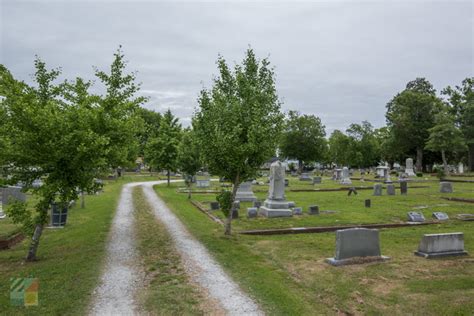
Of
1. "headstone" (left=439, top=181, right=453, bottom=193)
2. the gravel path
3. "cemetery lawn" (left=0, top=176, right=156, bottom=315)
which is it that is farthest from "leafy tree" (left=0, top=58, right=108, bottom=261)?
"headstone" (left=439, top=181, right=453, bottom=193)

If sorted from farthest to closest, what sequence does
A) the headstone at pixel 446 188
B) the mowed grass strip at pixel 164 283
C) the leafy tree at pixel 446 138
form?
1. the leafy tree at pixel 446 138
2. the headstone at pixel 446 188
3. the mowed grass strip at pixel 164 283

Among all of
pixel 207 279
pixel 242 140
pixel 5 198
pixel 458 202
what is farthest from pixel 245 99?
pixel 458 202

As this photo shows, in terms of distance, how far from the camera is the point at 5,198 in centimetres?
2014

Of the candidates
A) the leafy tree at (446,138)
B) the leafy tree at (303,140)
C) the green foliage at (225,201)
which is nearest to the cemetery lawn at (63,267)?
the green foliage at (225,201)

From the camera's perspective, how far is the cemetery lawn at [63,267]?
24.3 feet

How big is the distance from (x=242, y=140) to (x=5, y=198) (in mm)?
14531

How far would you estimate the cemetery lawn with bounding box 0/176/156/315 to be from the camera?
24.3ft

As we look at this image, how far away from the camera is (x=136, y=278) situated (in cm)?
910

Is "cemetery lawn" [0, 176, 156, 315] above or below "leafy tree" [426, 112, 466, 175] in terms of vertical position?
below

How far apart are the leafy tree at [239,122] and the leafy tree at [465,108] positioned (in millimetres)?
51687

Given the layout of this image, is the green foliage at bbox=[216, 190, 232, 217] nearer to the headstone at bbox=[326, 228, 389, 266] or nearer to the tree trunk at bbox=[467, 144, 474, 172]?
the headstone at bbox=[326, 228, 389, 266]

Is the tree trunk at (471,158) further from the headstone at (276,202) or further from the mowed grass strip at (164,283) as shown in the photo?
the mowed grass strip at (164,283)

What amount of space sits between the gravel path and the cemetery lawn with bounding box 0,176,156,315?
29 centimetres

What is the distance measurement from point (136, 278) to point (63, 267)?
2.52 meters
